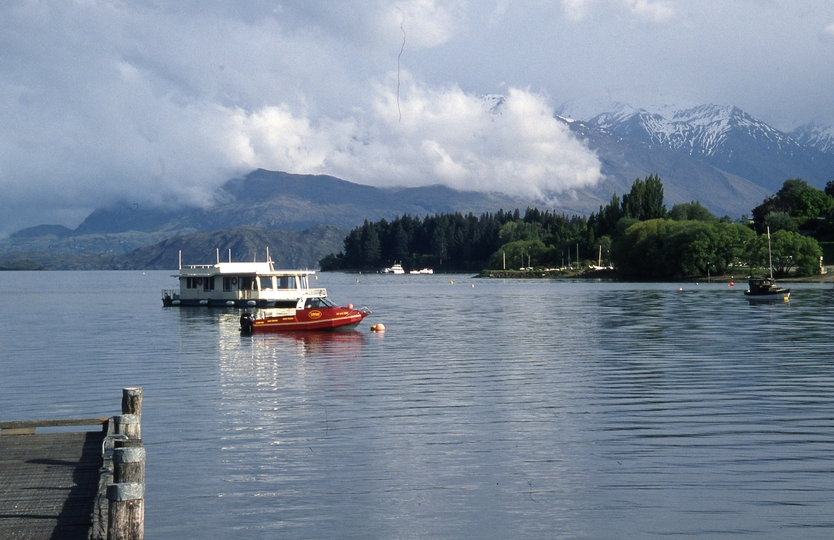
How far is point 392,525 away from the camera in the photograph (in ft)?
63.8

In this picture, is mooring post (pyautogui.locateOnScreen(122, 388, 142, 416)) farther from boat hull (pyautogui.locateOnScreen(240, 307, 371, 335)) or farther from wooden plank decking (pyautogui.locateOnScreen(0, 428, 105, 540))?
boat hull (pyautogui.locateOnScreen(240, 307, 371, 335))

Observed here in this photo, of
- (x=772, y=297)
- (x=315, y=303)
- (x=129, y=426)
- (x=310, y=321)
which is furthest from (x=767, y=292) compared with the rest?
(x=129, y=426)

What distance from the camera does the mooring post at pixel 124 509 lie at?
1244 centimetres

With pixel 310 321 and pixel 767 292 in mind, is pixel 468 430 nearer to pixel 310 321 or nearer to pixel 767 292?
pixel 310 321

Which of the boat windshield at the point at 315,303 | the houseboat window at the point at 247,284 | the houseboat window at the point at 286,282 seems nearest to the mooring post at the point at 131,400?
the boat windshield at the point at 315,303

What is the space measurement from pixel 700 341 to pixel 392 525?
153 feet

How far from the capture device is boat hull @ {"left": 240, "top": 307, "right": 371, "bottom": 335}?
73.5 meters

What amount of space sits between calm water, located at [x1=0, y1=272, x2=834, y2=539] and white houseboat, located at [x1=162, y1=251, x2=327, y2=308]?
47676mm

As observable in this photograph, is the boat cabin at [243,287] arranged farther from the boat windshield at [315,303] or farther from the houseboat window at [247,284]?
the boat windshield at [315,303]

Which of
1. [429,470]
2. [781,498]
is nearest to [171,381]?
[429,470]

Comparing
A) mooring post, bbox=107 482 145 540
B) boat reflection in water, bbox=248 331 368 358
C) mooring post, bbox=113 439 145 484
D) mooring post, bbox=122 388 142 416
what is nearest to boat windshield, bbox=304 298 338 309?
boat reflection in water, bbox=248 331 368 358

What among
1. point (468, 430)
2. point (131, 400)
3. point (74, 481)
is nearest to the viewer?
point (74, 481)

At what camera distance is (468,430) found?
1165 inches

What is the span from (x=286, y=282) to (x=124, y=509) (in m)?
106
